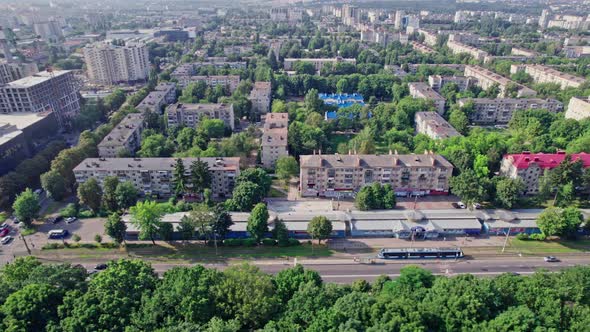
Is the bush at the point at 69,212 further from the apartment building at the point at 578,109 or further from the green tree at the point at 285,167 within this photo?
the apartment building at the point at 578,109

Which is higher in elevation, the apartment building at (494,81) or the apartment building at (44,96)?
the apartment building at (44,96)

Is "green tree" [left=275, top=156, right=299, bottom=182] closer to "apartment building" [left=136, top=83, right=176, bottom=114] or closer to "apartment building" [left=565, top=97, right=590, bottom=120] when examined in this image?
"apartment building" [left=136, top=83, right=176, bottom=114]

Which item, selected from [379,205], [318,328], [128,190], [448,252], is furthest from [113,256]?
[448,252]

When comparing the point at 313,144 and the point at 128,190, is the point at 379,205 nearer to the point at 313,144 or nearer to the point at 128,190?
the point at 313,144

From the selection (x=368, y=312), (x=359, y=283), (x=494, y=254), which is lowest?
(x=494, y=254)

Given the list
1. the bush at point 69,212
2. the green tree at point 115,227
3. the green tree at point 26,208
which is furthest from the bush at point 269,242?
the green tree at point 26,208

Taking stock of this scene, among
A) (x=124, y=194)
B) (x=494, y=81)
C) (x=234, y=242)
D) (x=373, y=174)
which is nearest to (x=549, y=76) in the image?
(x=494, y=81)
